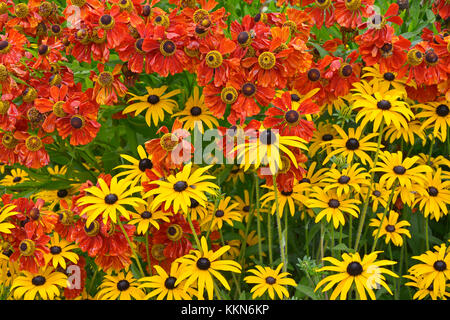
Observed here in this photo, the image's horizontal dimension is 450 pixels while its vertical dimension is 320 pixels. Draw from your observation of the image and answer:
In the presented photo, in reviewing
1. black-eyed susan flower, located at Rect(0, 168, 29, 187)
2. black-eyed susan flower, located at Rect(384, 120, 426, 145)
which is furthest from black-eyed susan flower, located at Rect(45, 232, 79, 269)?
black-eyed susan flower, located at Rect(384, 120, 426, 145)

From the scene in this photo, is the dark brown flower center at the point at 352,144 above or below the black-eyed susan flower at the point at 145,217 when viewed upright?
above

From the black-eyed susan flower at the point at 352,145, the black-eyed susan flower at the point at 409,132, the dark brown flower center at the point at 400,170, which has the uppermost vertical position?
the black-eyed susan flower at the point at 409,132

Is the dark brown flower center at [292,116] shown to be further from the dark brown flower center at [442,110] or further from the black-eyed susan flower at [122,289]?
the black-eyed susan flower at [122,289]

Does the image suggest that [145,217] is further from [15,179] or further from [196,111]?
[15,179]

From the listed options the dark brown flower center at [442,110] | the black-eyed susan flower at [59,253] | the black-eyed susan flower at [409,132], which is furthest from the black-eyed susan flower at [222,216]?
the dark brown flower center at [442,110]

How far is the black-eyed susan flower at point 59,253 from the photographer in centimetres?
122

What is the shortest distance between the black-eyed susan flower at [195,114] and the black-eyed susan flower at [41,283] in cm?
50

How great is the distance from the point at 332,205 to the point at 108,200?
1.66ft

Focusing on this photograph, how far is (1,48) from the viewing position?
1.29 meters

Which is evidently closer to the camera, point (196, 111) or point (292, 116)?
point (292, 116)

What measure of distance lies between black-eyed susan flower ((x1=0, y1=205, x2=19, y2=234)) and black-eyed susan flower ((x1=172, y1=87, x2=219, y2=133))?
47cm

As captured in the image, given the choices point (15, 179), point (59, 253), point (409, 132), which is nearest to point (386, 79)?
point (409, 132)

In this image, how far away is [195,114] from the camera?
136 cm

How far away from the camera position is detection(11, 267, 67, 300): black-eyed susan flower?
3.88ft
